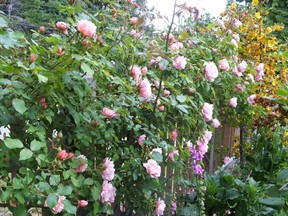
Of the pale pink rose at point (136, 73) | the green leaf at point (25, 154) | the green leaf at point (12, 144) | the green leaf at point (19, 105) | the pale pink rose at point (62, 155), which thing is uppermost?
the pale pink rose at point (136, 73)

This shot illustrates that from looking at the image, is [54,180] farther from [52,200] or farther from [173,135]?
[173,135]

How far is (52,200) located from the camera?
4.16ft

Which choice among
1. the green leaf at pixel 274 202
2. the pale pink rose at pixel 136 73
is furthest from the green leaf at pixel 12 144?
the green leaf at pixel 274 202

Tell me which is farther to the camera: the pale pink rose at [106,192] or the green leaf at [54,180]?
the pale pink rose at [106,192]

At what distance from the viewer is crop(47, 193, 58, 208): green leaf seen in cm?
126

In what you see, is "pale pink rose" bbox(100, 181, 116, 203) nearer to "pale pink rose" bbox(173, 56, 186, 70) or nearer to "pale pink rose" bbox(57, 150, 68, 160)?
"pale pink rose" bbox(57, 150, 68, 160)

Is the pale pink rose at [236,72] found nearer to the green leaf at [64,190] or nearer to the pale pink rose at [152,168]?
the pale pink rose at [152,168]

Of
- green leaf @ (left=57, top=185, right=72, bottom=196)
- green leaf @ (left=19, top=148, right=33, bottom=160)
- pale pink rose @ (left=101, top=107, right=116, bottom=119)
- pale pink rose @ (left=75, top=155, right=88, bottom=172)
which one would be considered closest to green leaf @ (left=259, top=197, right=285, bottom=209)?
pale pink rose @ (left=101, top=107, right=116, bottom=119)

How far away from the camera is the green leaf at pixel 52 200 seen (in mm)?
1260

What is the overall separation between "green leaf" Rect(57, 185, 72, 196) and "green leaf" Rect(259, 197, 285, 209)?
1602mm

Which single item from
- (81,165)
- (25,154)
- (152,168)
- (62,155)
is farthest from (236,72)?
(25,154)

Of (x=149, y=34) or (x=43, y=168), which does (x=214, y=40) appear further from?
(x=43, y=168)

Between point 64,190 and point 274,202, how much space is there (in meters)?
1.65

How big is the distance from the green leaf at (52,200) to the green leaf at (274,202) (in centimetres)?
167
